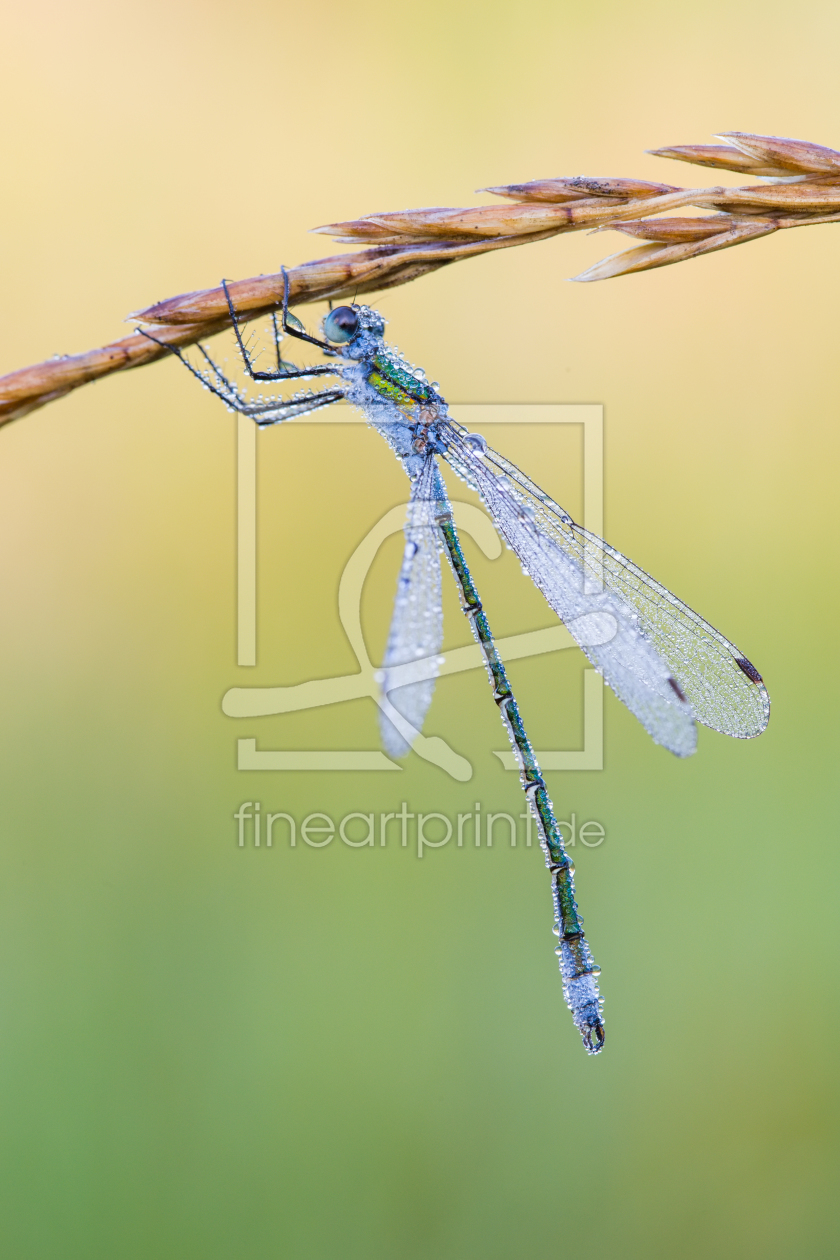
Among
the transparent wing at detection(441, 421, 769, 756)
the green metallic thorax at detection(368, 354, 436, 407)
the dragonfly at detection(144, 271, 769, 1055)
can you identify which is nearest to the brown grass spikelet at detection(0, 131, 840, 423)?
the dragonfly at detection(144, 271, 769, 1055)

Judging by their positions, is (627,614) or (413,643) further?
(627,614)

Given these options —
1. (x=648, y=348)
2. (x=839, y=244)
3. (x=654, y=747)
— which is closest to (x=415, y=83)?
(x=648, y=348)

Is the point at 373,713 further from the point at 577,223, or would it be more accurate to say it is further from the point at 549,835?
the point at 577,223

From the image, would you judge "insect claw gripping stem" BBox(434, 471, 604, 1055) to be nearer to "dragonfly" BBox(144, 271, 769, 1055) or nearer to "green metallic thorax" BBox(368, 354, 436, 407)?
"dragonfly" BBox(144, 271, 769, 1055)

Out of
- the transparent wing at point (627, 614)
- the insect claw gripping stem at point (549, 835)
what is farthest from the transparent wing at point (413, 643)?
the transparent wing at point (627, 614)

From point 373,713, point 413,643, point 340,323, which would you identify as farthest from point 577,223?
point 373,713
